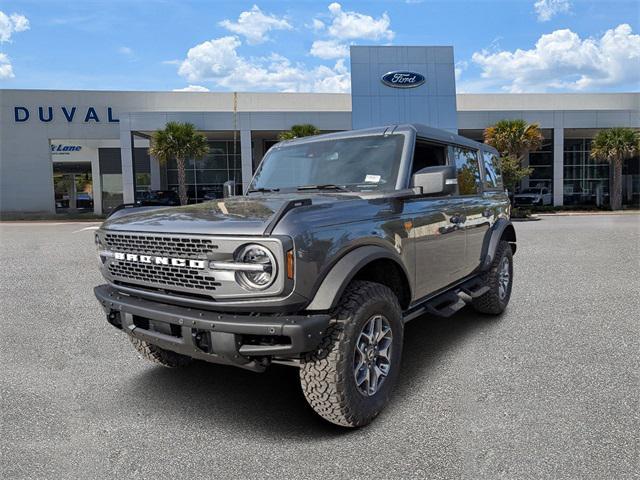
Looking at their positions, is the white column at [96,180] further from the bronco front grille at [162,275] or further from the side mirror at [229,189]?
the bronco front grille at [162,275]

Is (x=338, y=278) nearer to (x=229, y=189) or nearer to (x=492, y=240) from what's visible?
(x=229, y=189)

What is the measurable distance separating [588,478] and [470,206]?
2751mm

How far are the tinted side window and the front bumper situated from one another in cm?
260

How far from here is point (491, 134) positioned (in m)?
27.2

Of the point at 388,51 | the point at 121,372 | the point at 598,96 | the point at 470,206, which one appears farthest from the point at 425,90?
the point at 121,372

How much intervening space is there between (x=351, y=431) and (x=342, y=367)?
0.51 meters

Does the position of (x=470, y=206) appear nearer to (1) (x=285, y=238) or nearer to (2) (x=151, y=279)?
(1) (x=285, y=238)

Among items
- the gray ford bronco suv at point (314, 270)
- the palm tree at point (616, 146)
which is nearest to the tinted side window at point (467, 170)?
the gray ford bronco suv at point (314, 270)

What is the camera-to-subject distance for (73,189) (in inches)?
1506

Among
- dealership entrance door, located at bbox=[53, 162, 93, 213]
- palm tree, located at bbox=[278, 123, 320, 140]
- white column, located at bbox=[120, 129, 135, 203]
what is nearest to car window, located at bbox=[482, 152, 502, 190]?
palm tree, located at bbox=[278, 123, 320, 140]

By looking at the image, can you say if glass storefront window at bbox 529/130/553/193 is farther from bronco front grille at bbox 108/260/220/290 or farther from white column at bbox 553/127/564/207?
bronco front grille at bbox 108/260/220/290

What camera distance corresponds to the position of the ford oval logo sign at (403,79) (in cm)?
2844

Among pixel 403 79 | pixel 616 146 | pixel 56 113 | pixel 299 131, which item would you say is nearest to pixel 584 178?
pixel 616 146

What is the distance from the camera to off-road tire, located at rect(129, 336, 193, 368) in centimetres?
386
